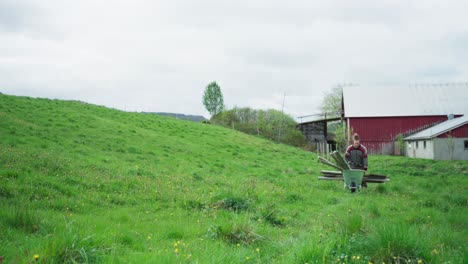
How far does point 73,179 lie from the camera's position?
37.0 feet

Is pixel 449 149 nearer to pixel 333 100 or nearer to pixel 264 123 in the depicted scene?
pixel 264 123

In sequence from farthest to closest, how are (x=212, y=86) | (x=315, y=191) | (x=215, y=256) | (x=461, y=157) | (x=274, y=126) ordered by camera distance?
(x=212, y=86), (x=274, y=126), (x=461, y=157), (x=315, y=191), (x=215, y=256)

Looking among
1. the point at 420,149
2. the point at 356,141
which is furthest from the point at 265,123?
the point at 356,141

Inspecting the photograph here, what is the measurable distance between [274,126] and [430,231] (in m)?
43.4

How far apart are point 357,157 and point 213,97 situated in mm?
69219

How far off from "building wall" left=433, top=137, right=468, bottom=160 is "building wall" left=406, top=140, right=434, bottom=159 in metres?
0.51

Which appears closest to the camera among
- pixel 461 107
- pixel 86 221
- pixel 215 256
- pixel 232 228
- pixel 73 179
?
pixel 215 256

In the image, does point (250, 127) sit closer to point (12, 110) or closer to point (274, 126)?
point (274, 126)

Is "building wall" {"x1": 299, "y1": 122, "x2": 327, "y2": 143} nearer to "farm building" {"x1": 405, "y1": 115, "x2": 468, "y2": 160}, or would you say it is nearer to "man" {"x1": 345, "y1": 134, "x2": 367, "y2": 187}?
"farm building" {"x1": 405, "y1": 115, "x2": 468, "y2": 160}

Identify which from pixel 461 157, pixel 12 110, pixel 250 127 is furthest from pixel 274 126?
pixel 12 110

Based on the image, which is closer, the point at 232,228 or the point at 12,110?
the point at 232,228

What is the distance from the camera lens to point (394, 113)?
4594cm

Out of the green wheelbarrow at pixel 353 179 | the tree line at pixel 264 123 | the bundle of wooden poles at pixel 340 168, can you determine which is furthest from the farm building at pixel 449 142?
the green wheelbarrow at pixel 353 179

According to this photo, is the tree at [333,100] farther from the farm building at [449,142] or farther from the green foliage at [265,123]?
the farm building at [449,142]
